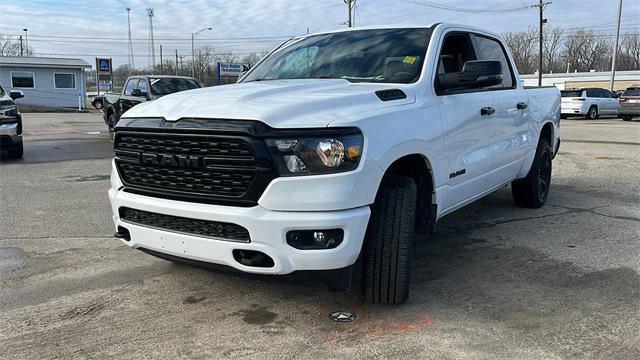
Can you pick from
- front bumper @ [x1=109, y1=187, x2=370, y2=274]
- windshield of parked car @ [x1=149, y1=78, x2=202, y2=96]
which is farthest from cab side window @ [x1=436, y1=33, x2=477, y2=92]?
windshield of parked car @ [x1=149, y1=78, x2=202, y2=96]

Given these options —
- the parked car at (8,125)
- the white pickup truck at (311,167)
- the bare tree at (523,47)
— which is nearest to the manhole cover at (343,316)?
the white pickup truck at (311,167)

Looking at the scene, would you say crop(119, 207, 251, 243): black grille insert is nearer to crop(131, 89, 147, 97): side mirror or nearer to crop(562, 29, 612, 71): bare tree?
crop(131, 89, 147, 97): side mirror

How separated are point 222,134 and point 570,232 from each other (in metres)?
3.99

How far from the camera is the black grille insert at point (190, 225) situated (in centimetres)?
313

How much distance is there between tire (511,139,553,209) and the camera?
6309mm

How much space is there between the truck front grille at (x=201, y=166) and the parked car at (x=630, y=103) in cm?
2490

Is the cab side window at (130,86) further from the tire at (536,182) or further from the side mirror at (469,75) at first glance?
the side mirror at (469,75)

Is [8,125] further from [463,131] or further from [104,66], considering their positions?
[104,66]

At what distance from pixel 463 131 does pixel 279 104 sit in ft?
5.53

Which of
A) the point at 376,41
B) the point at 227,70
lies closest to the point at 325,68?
the point at 376,41

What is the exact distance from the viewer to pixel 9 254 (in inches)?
193

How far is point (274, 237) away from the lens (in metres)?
3.05

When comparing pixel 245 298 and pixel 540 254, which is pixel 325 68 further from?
pixel 540 254

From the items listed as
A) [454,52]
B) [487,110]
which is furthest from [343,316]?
[454,52]
